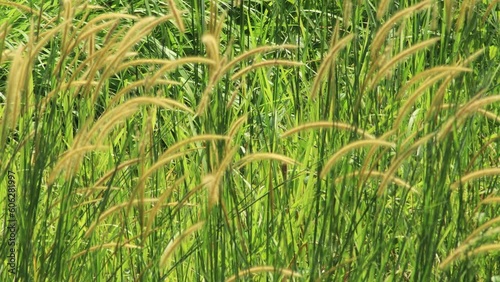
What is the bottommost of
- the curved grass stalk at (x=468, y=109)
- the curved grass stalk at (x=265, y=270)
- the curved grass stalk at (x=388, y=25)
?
Result: the curved grass stalk at (x=265, y=270)

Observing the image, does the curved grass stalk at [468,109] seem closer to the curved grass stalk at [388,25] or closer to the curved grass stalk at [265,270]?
the curved grass stalk at [388,25]

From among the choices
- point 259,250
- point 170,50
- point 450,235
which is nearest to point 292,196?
point 259,250

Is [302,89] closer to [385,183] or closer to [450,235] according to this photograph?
[450,235]

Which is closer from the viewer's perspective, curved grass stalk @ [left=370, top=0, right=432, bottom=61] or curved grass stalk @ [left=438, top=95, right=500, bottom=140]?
curved grass stalk @ [left=438, top=95, right=500, bottom=140]

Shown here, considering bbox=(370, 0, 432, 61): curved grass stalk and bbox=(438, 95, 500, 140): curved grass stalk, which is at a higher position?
bbox=(370, 0, 432, 61): curved grass stalk

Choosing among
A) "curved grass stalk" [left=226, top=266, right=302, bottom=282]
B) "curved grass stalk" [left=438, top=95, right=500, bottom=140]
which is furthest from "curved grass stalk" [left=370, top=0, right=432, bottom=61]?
"curved grass stalk" [left=226, top=266, right=302, bottom=282]

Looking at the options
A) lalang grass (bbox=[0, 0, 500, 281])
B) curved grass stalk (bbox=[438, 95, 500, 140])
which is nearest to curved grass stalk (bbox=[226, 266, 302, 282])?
lalang grass (bbox=[0, 0, 500, 281])

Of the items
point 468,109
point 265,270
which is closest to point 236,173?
point 265,270

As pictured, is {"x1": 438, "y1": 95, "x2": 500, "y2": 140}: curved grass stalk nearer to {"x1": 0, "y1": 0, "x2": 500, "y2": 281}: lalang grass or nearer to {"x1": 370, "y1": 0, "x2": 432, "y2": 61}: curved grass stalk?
{"x1": 0, "y1": 0, "x2": 500, "y2": 281}: lalang grass

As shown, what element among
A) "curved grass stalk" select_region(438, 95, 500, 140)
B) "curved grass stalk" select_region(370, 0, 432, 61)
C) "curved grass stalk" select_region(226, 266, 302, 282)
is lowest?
"curved grass stalk" select_region(226, 266, 302, 282)

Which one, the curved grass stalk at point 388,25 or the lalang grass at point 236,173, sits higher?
the curved grass stalk at point 388,25

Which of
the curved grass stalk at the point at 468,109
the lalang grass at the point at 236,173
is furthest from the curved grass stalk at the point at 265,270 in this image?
the curved grass stalk at the point at 468,109

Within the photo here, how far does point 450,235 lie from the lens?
7.73 ft

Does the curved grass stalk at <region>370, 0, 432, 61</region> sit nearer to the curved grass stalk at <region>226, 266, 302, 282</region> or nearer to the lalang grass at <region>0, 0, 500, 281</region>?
the lalang grass at <region>0, 0, 500, 281</region>
